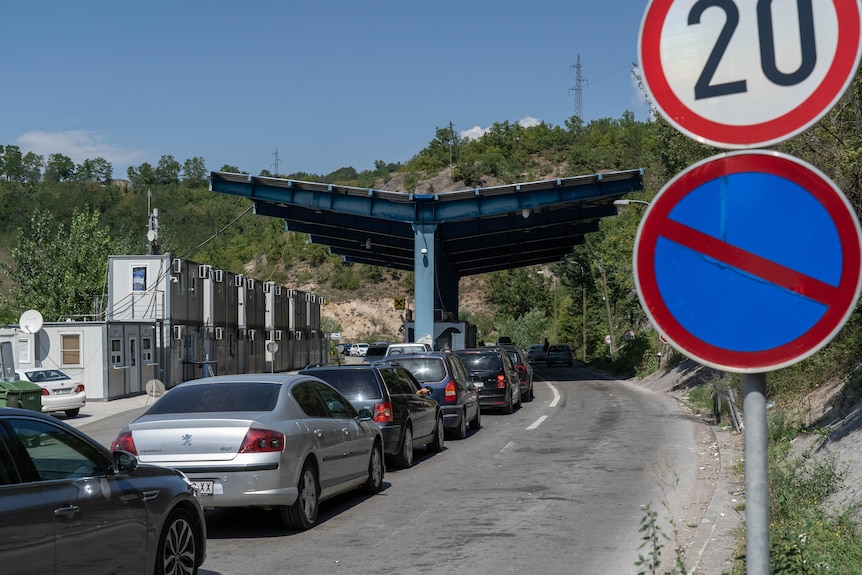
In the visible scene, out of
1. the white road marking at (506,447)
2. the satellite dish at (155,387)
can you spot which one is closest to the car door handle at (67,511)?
the white road marking at (506,447)

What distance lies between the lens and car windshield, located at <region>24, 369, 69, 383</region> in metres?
30.0

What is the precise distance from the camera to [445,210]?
43.4 meters

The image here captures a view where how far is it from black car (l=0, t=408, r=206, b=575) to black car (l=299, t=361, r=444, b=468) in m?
7.80

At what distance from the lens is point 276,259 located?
124m

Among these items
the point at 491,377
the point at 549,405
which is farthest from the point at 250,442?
the point at 549,405

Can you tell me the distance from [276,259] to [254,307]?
6632cm

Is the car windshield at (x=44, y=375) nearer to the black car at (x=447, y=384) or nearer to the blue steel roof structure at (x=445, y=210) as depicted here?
the blue steel roof structure at (x=445, y=210)

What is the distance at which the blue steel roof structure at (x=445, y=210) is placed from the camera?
41406 millimetres

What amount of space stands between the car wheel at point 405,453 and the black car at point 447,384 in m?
4.24

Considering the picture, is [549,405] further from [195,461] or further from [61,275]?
[61,275]

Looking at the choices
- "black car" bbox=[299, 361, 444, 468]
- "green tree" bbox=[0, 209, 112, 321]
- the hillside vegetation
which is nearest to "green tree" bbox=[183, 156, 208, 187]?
the hillside vegetation

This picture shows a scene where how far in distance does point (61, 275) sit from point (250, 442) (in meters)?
61.8

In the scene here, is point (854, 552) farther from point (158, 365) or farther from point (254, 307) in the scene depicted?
point (254, 307)

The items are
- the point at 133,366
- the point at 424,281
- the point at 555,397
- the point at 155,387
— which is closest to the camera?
the point at 155,387
